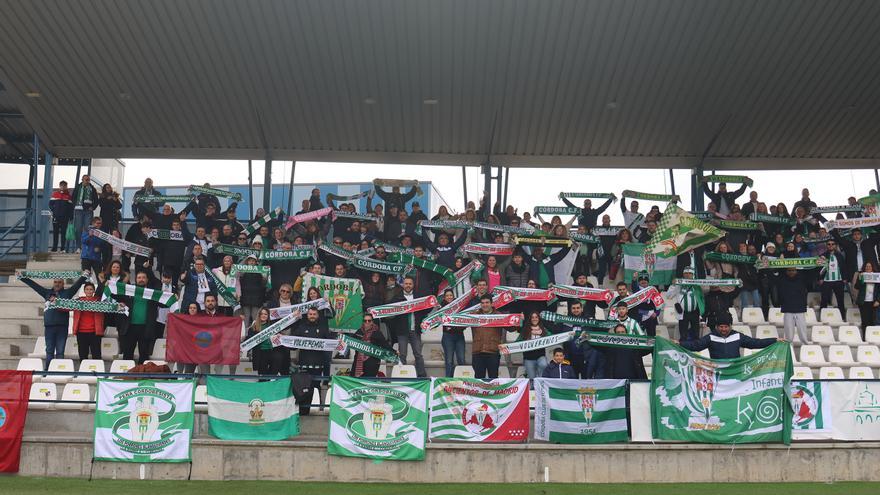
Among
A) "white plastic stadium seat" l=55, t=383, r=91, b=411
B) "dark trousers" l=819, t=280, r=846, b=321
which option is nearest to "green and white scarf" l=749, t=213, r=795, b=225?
"dark trousers" l=819, t=280, r=846, b=321

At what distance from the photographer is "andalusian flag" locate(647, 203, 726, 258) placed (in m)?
20.0

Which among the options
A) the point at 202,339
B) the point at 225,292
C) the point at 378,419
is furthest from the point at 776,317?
the point at 202,339

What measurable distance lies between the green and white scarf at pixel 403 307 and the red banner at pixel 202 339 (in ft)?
8.17

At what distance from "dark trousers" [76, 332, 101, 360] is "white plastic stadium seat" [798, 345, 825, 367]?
516 inches

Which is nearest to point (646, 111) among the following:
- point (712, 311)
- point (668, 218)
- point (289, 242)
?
point (668, 218)

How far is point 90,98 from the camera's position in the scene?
2272 cm

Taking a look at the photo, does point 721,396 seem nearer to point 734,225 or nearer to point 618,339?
point 618,339

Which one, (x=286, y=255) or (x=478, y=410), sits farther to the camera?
(x=286, y=255)

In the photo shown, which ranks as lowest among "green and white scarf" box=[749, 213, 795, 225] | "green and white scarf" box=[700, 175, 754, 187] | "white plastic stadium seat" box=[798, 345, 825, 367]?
"white plastic stadium seat" box=[798, 345, 825, 367]

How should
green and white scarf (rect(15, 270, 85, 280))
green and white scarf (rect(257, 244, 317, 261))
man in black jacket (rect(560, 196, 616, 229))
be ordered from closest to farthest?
green and white scarf (rect(15, 270, 85, 280)), green and white scarf (rect(257, 244, 317, 261)), man in black jacket (rect(560, 196, 616, 229))

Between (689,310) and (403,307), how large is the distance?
5.67 m

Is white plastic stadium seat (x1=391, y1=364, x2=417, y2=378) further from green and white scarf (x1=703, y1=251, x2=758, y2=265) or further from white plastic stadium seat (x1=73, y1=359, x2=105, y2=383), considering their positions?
green and white scarf (x1=703, y1=251, x2=758, y2=265)

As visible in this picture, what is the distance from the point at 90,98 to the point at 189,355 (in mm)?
9483

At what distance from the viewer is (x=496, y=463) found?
552 inches
